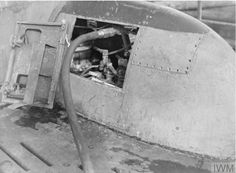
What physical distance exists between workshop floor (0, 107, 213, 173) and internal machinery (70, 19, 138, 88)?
1.74 feet

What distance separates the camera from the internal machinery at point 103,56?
2996 mm

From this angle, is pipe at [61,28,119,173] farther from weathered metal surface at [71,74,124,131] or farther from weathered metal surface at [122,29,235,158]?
weathered metal surface at [122,29,235,158]

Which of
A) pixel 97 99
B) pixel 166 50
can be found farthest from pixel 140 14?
pixel 97 99

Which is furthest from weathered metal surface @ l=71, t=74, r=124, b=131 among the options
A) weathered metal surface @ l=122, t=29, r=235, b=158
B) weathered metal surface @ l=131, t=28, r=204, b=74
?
weathered metal surface @ l=131, t=28, r=204, b=74

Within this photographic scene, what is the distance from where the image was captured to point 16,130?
2674 mm

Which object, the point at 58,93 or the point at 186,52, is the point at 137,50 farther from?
the point at 58,93

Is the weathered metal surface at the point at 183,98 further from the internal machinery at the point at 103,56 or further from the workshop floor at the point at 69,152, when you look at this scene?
the internal machinery at the point at 103,56

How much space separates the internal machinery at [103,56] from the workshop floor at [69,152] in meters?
0.53

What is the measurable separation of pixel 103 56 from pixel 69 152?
1.15 meters

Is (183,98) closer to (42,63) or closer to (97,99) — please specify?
(97,99)

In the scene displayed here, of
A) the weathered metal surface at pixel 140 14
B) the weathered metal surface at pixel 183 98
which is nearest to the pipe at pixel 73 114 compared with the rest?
the weathered metal surface at pixel 140 14

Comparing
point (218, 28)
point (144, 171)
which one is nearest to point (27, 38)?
point (144, 171)

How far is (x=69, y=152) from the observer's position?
7.81ft

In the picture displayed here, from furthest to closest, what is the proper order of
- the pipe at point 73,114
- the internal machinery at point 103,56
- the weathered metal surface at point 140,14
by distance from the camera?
the internal machinery at point 103,56
the weathered metal surface at point 140,14
the pipe at point 73,114
